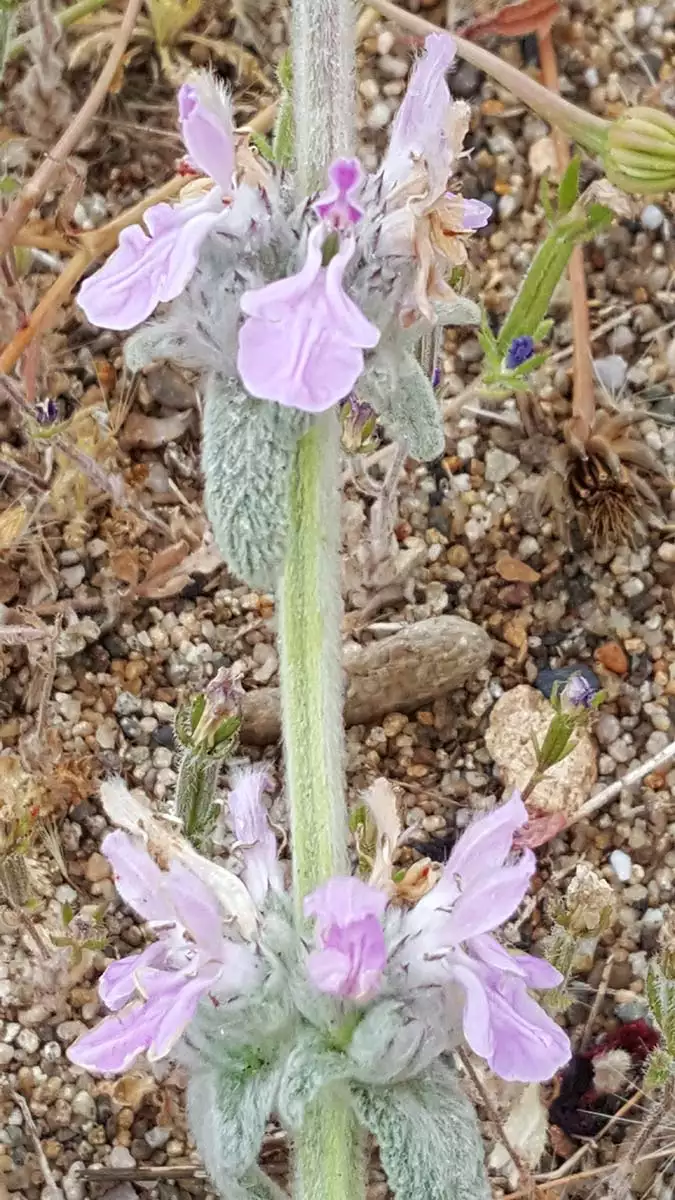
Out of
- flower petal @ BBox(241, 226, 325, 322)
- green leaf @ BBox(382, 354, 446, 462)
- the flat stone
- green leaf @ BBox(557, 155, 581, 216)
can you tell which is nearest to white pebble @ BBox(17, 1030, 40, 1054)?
the flat stone

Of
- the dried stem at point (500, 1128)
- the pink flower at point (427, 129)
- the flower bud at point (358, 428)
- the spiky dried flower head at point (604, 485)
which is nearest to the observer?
the pink flower at point (427, 129)

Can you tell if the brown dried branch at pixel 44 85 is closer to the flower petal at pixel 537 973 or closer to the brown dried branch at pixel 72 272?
the brown dried branch at pixel 72 272

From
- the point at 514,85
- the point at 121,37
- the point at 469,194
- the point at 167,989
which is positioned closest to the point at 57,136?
the point at 121,37

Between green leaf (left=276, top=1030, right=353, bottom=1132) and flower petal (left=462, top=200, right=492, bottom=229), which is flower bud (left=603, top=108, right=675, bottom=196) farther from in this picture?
green leaf (left=276, top=1030, right=353, bottom=1132)

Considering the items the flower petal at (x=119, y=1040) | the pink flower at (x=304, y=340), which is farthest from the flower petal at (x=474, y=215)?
the flower petal at (x=119, y=1040)

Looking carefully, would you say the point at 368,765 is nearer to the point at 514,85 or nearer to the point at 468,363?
the point at 468,363

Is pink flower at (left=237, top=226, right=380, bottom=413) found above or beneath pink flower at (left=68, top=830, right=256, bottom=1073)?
above
